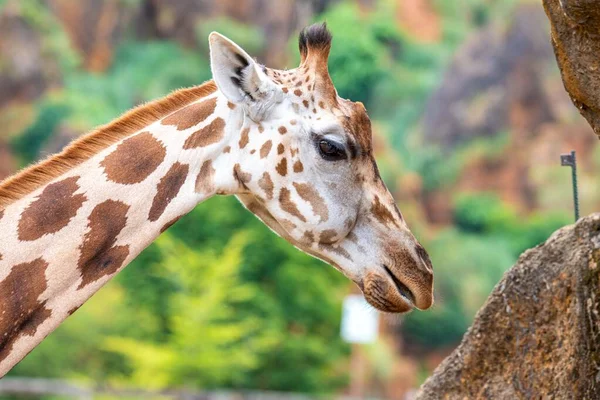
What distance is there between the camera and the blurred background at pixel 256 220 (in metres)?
17.6

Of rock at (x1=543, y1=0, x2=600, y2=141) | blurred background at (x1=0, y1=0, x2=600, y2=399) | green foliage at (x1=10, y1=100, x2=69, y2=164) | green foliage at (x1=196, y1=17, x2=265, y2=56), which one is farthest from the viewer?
green foliage at (x1=196, y1=17, x2=265, y2=56)

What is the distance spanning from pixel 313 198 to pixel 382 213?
11.6 inches

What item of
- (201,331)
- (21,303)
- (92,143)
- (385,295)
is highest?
(201,331)

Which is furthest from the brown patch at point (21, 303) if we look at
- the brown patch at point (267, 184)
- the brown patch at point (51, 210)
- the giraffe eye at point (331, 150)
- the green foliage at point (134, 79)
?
the green foliage at point (134, 79)

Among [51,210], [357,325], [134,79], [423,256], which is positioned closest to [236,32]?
[134,79]

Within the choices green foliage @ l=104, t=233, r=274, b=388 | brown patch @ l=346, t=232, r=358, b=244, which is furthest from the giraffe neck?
green foliage @ l=104, t=233, r=274, b=388

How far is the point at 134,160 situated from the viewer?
3812mm

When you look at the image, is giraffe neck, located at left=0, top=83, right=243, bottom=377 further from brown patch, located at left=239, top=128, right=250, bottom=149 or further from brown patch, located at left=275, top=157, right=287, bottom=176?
brown patch, located at left=275, top=157, right=287, bottom=176

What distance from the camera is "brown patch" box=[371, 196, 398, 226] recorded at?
3.90 meters

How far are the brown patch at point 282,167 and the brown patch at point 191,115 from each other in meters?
0.37

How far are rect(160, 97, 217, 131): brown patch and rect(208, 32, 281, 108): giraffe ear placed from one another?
0.49 ft

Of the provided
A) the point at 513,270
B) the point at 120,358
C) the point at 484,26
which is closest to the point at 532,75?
the point at 484,26

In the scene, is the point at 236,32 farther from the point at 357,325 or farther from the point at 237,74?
the point at 237,74

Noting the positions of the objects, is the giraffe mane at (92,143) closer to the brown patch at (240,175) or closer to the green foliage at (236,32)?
the brown patch at (240,175)
